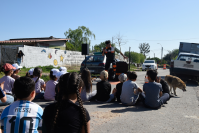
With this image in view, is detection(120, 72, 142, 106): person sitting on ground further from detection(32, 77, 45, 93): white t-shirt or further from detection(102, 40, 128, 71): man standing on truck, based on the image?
detection(102, 40, 128, 71): man standing on truck

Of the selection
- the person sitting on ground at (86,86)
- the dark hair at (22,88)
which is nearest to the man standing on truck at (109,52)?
the person sitting on ground at (86,86)

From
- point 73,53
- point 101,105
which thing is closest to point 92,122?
point 101,105

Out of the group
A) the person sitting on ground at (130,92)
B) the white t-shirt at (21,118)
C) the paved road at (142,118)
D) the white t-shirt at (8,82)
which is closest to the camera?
the white t-shirt at (21,118)

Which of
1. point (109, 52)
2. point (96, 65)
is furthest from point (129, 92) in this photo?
point (96, 65)

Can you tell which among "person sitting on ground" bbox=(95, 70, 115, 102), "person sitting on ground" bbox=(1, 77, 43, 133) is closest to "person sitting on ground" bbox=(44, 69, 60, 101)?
"person sitting on ground" bbox=(95, 70, 115, 102)

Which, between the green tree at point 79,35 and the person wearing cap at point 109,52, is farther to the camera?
the green tree at point 79,35

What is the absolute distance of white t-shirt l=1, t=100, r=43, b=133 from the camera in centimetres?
203

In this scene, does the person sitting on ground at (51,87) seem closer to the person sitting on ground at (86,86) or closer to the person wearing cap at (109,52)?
the person sitting on ground at (86,86)

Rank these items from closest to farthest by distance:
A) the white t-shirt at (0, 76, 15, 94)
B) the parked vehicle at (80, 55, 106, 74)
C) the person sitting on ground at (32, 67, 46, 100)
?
the white t-shirt at (0, 76, 15, 94)
the person sitting on ground at (32, 67, 46, 100)
the parked vehicle at (80, 55, 106, 74)

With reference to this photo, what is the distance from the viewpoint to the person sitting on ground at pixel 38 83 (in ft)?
19.7

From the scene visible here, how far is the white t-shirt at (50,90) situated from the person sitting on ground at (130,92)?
2157 mm

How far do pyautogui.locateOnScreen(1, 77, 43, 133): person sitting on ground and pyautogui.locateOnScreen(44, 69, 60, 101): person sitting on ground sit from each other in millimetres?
3918

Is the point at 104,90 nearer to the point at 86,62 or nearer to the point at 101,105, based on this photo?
the point at 101,105

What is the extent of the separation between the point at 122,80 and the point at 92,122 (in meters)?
2.34
